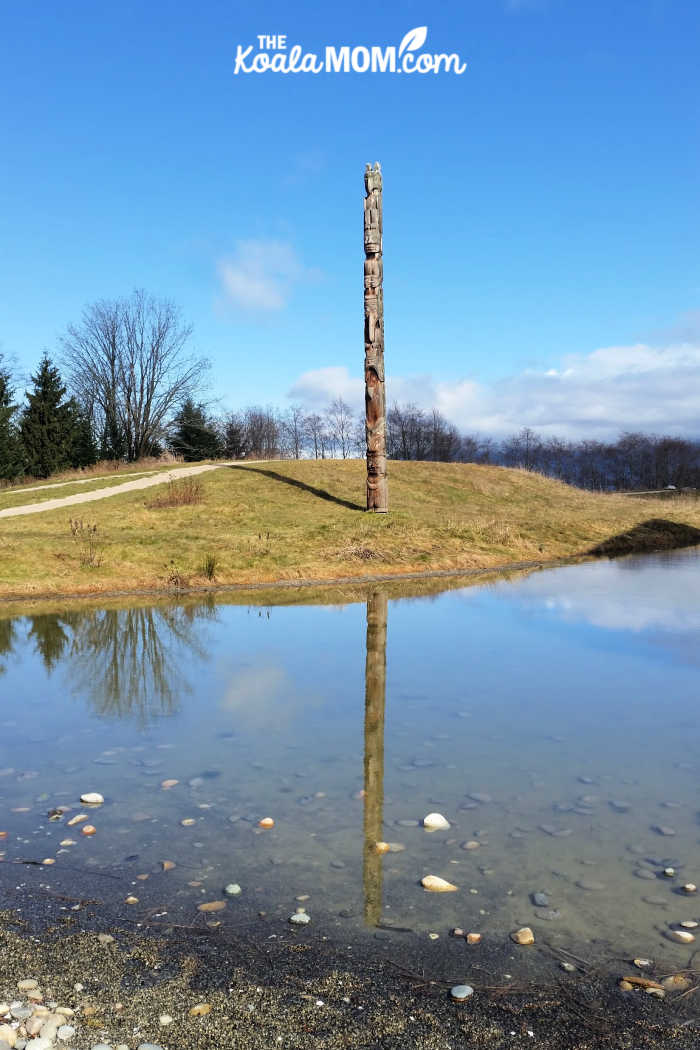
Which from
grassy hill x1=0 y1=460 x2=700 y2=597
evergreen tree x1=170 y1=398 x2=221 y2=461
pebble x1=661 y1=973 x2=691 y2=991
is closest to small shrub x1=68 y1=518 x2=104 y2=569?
grassy hill x1=0 y1=460 x2=700 y2=597

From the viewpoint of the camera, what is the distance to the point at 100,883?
401 cm

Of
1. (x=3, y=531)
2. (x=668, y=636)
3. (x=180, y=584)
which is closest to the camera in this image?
(x=668, y=636)

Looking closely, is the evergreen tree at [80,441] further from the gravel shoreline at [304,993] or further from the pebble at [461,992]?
the pebble at [461,992]

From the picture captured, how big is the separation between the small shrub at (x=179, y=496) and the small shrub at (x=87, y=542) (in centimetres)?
295

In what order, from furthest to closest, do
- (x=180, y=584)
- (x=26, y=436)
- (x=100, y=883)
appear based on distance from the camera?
1. (x=26, y=436)
2. (x=180, y=584)
3. (x=100, y=883)

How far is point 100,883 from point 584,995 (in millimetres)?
2457

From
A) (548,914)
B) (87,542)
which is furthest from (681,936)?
(87,542)

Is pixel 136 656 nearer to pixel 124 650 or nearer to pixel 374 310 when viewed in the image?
pixel 124 650

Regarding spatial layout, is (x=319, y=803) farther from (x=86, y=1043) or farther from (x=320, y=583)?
(x=320, y=583)

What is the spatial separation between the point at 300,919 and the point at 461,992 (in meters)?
0.89

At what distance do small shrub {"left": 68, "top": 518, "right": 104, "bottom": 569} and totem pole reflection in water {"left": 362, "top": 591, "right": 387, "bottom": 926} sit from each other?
834cm

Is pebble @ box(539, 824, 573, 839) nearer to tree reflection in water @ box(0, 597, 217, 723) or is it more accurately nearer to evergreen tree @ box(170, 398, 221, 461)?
tree reflection in water @ box(0, 597, 217, 723)

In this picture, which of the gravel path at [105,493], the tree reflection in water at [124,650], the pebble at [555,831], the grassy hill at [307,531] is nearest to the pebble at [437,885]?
the pebble at [555,831]

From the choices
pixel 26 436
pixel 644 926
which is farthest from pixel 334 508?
pixel 26 436
